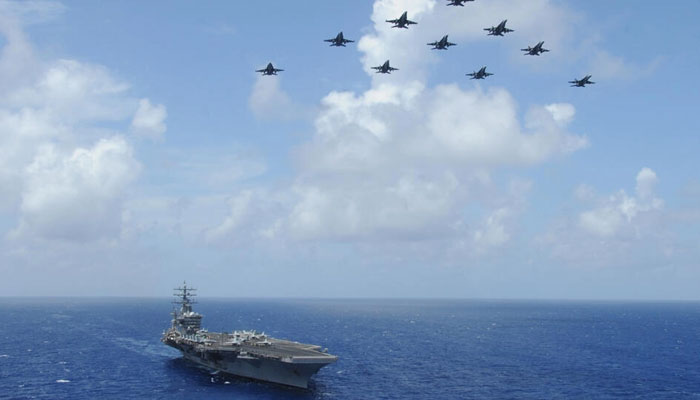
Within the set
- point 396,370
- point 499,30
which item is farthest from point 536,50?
point 396,370

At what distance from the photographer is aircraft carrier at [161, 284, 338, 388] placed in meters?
54.5

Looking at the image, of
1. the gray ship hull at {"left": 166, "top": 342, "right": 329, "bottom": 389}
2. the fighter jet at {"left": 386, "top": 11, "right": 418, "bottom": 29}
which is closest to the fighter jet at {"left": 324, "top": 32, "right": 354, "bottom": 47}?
the fighter jet at {"left": 386, "top": 11, "right": 418, "bottom": 29}

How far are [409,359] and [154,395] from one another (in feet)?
120

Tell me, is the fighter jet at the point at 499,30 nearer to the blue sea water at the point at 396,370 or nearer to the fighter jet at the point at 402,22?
the fighter jet at the point at 402,22

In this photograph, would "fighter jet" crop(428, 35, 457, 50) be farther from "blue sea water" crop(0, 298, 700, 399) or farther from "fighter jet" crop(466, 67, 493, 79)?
"blue sea water" crop(0, 298, 700, 399)

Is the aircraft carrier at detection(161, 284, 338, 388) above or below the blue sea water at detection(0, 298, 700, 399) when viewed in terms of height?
above

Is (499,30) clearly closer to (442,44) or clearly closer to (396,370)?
(442,44)

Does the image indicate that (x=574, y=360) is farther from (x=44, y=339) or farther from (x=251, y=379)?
(x=44, y=339)

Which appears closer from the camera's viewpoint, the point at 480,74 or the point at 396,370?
the point at 480,74

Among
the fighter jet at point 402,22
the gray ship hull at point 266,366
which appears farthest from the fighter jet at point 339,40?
the gray ship hull at point 266,366

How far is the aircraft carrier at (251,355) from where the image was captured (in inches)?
2147

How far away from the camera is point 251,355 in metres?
59.2

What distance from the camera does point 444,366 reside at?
2776 inches

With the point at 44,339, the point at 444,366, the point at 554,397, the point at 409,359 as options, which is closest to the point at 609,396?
the point at 554,397
